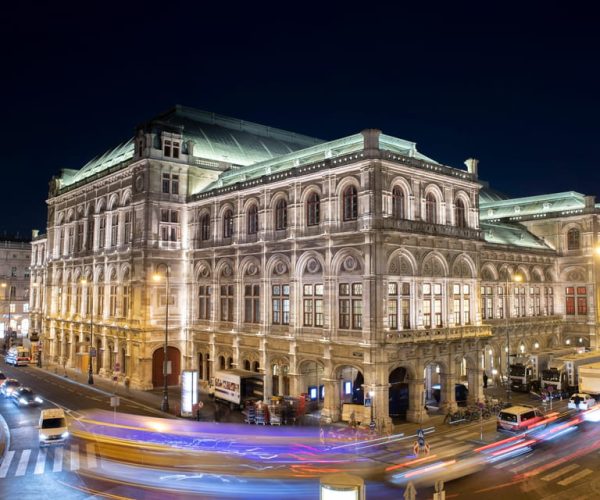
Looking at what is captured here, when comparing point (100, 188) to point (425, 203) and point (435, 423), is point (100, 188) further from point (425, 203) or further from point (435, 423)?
point (435, 423)

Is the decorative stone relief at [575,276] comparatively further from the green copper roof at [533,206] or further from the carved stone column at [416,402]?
the carved stone column at [416,402]

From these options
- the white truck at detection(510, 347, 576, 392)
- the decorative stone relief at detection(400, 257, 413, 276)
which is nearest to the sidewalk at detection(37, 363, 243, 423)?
the decorative stone relief at detection(400, 257, 413, 276)

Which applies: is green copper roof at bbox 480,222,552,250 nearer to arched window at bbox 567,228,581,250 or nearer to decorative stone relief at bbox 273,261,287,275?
arched window at bbox 567,228,581,250

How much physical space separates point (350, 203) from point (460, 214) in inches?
450

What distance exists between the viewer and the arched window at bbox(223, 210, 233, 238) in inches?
2105

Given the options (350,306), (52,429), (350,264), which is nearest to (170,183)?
(350,264)

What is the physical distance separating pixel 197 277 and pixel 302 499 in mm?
36352

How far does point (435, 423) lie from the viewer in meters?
39.7

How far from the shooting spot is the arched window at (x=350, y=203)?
4128 centimetres

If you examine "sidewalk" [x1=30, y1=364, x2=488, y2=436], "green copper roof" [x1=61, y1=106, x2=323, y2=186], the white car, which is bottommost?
"sidewalk" [x1=30, y1=364, x2=488, y2=436]

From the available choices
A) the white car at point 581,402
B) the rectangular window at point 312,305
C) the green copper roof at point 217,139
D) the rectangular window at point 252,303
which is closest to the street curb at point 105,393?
the rectangular window at point 252,303

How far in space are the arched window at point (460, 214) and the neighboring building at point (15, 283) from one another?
97.1 m

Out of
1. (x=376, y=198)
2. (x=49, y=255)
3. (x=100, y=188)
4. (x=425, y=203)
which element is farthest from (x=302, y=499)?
(x=49, y=255)

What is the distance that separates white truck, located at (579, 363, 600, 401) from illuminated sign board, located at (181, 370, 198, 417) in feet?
105
